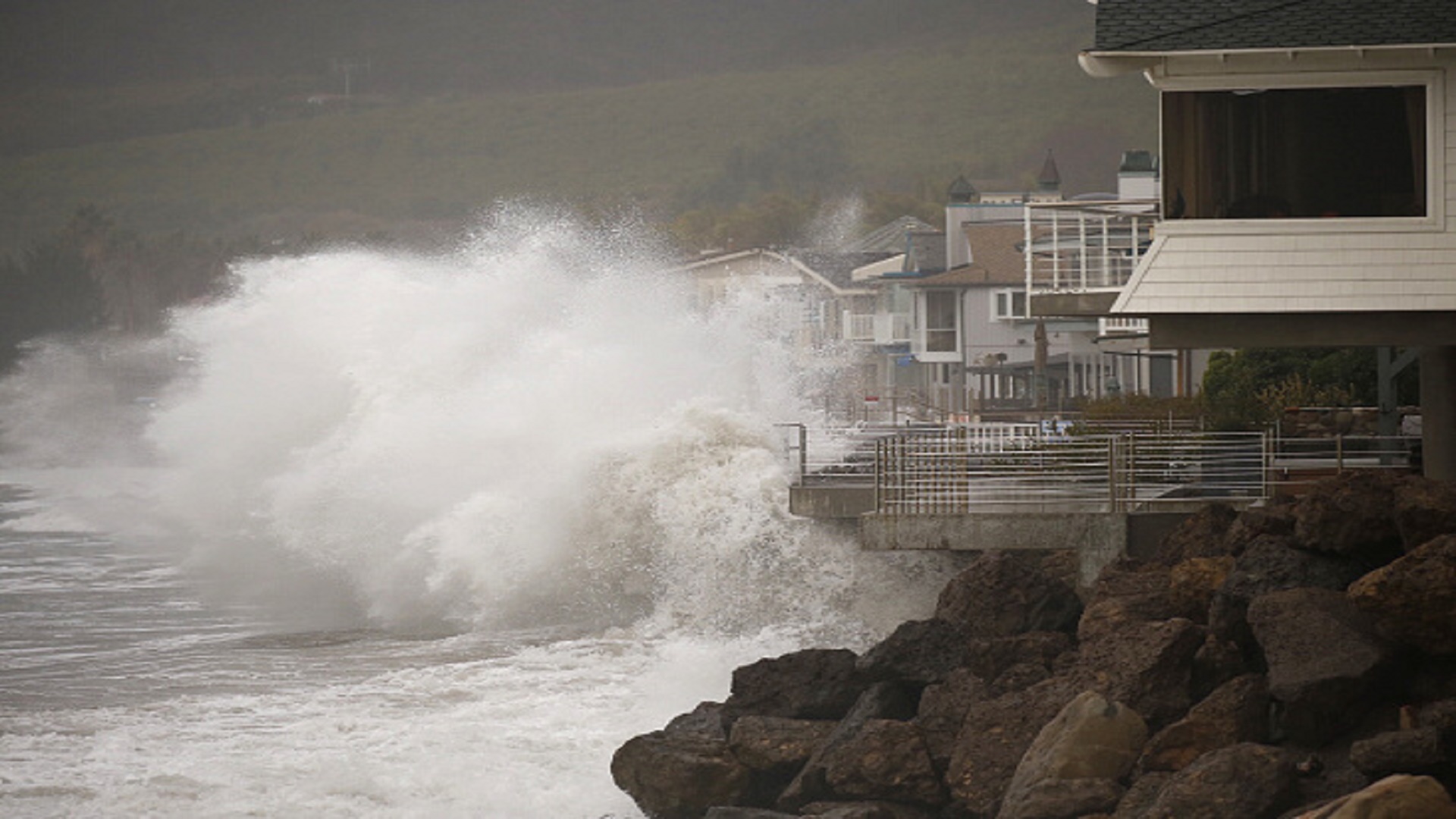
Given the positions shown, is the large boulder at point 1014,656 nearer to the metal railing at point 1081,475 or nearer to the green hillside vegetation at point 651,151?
Result: the metal railing at point 1081,475

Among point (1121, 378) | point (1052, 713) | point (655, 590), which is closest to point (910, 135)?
point (1121, 378)

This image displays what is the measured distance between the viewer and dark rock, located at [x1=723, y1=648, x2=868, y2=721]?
1680 cm

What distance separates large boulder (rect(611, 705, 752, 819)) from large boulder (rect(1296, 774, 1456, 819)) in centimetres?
517

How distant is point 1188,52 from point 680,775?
285 inches

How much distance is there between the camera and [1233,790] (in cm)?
1279

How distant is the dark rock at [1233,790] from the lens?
12727 mm

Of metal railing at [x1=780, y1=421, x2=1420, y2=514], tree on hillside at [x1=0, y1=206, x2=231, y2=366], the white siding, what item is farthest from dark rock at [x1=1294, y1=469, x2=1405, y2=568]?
tree on hillside at [x1=0, y1=206, x2=231, y2=366]

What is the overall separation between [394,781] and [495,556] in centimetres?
1166

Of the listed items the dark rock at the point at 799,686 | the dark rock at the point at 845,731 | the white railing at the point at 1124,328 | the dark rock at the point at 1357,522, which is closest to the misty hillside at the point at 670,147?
the white railing at the point at 1124,328

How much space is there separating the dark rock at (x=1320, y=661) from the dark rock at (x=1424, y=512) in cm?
A: 88

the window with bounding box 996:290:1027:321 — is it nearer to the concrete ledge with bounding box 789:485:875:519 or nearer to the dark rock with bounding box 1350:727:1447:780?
the concrete ledge with bounding box 789:485:875:519

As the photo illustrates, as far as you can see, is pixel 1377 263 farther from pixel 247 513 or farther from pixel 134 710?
pixel 247 513

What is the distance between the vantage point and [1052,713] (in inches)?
591

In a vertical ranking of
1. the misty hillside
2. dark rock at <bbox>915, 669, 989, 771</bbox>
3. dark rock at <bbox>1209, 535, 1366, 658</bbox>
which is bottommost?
dark rock at <bbox>915, 669, 989, 771</bbox>
